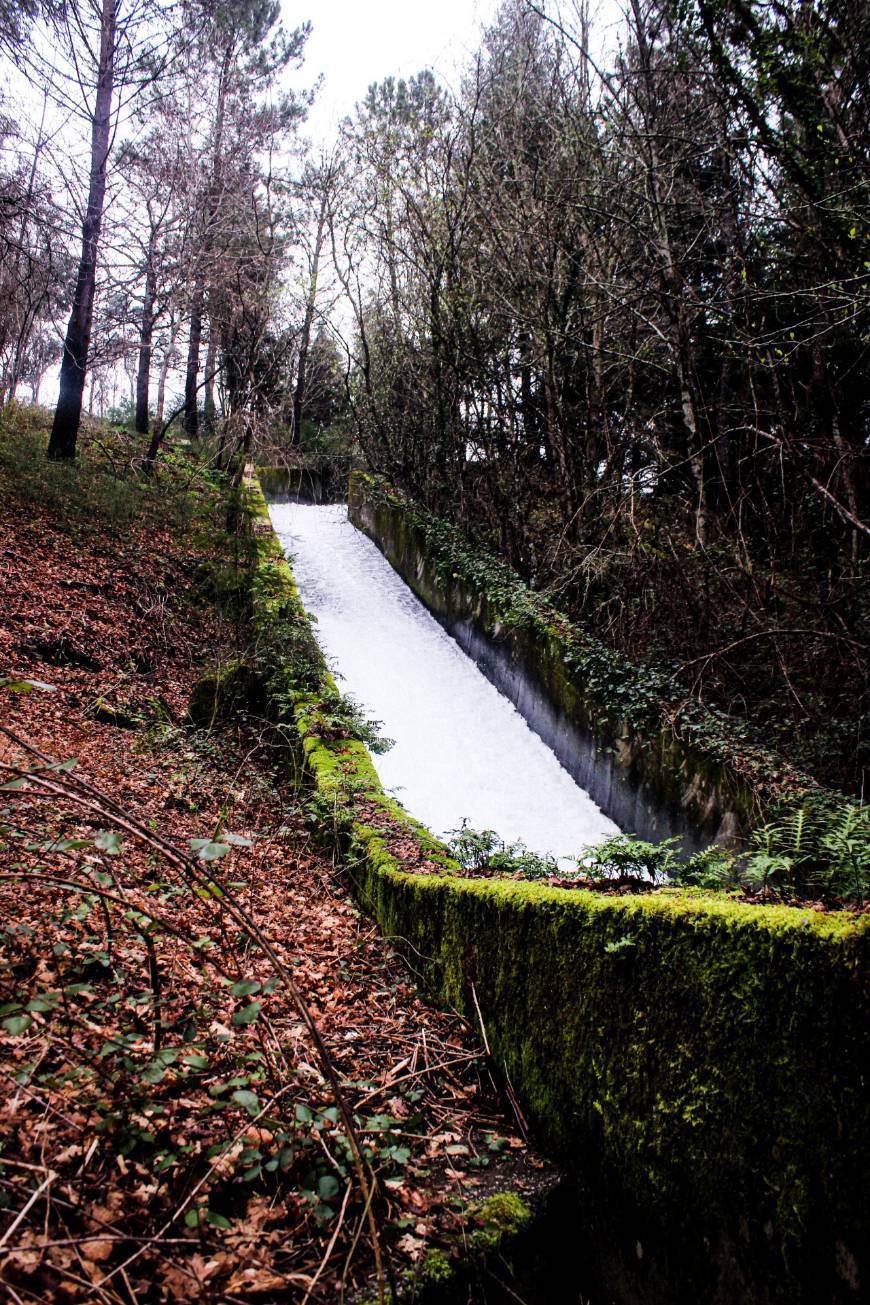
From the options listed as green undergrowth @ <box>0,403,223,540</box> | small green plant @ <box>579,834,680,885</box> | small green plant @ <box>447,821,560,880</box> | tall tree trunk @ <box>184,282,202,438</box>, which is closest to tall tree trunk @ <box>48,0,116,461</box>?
green undergrowth @ <box>0,403,223,540</box>

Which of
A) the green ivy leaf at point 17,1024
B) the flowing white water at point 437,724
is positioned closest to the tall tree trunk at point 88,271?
the flowing white water at point 437,724

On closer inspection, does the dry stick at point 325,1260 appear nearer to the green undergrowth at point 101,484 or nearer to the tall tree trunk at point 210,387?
the green undergrowth at point 101,484

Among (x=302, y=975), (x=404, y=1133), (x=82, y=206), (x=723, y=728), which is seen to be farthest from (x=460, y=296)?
(x=404, y=1133)

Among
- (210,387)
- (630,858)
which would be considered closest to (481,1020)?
(630,858)

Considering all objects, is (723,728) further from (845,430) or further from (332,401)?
(332,401)

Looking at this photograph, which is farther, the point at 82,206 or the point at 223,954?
the point at 82,206

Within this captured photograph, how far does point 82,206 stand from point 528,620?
32.5ft

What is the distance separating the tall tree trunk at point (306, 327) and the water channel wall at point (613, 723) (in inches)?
419

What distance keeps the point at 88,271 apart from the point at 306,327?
30.9ft

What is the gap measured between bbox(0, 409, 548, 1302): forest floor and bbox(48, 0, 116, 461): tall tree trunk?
8966mm

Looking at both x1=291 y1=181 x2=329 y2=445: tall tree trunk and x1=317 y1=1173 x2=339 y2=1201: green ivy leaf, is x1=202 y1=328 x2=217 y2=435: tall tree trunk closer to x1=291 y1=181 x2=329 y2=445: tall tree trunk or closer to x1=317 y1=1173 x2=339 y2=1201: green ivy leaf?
x1=291 y1=181 x2=329 y2=445: tall tree trunk

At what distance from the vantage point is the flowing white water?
28.1 ft

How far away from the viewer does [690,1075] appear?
8.26 ft

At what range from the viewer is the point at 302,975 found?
169 inches
